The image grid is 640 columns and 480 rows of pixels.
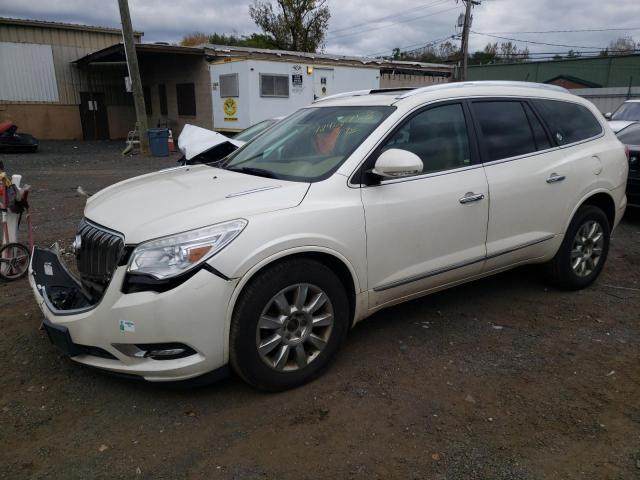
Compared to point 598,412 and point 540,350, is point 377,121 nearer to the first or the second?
point 540,350

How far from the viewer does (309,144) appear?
147 inches

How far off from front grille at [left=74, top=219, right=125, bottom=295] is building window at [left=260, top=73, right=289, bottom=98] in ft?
47.7

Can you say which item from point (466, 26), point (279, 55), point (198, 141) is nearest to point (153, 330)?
point (198, 141)

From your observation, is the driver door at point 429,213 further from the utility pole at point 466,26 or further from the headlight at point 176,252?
the utility pole at point 466,26

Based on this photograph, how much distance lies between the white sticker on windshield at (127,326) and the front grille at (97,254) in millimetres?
275

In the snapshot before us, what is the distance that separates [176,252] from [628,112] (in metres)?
12.3

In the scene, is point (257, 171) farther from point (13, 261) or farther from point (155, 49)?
point (155, 49)

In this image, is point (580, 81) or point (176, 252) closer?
point (176, 252)

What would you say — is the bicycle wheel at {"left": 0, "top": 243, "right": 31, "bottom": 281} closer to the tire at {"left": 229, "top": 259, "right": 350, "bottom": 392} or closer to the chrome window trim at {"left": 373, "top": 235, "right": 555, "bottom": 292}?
the tire at {"left": 229, "top": 259, "right": 350, "bottom": 392}

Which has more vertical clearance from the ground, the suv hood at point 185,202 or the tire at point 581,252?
the suv hood at point 185,202

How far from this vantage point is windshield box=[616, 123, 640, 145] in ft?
24.8

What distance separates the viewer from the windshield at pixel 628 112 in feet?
37.7

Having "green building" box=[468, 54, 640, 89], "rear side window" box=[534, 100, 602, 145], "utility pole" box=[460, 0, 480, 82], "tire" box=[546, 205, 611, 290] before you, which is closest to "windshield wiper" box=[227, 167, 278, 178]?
"rear side window" box=[534, 100, 602, 145]

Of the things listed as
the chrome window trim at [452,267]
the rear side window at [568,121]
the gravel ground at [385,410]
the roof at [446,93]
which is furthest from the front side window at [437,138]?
the gravel ground at [385,410]
